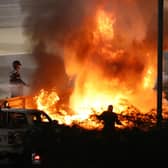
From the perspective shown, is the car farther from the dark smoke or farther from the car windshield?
the dark smoke

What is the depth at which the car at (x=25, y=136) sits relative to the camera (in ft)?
40.1

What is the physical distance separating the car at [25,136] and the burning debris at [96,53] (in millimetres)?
7571

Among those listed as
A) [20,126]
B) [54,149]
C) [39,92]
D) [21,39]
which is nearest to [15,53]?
[21,39]

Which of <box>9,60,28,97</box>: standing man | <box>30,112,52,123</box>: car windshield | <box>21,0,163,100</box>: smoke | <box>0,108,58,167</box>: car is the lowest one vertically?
<box>0,108,58,167</box>: car

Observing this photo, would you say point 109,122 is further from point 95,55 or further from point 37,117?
point 95,55

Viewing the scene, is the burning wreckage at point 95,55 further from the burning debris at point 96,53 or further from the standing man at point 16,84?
the standing man at point 16,84

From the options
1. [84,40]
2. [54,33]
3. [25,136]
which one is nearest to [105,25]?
[84,40]

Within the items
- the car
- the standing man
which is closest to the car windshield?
the car

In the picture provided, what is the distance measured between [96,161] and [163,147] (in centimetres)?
122

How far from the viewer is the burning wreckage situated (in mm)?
22531

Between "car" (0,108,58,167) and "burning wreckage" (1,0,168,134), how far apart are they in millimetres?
7479

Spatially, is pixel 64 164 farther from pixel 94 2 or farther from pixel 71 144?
pixel 94 2

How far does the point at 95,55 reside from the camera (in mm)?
23109

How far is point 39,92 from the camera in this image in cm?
2300
